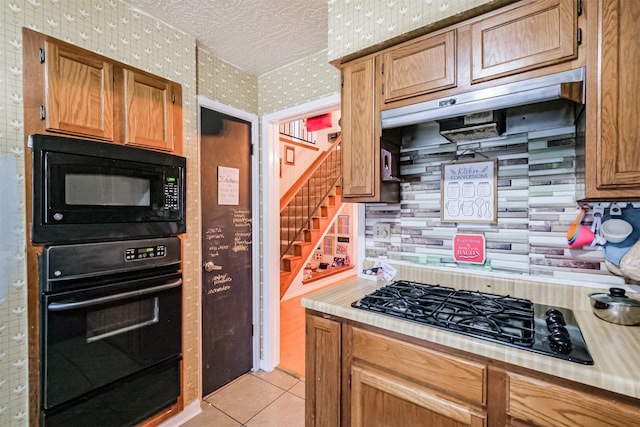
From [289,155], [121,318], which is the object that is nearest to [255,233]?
[121,318]

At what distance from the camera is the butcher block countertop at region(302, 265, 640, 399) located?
83cm

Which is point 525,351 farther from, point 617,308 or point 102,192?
point 102,192

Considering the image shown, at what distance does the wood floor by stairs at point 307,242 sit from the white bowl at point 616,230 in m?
3.51

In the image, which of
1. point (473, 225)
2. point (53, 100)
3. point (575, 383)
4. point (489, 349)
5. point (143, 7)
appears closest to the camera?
point (575, 383)

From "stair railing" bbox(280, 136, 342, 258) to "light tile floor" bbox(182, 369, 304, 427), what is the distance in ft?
7.81

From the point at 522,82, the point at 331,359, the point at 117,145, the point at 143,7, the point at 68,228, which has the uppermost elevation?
the point at 143,7

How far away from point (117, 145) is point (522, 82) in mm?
1943

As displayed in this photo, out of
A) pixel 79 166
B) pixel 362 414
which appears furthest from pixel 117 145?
pixel 362 414

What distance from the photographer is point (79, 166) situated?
4.95 ft

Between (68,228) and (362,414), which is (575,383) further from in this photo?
(68,228)

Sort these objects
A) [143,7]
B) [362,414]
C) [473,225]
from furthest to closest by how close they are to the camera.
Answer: [143,7] → [473,225] → [362,414]

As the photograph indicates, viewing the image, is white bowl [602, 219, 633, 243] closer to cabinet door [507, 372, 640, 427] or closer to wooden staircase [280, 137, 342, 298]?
cabinet door [507, 372, 640, 427]

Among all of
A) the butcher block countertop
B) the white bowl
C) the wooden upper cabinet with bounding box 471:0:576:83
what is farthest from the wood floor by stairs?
the white bowl

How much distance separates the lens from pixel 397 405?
3.94 ft
